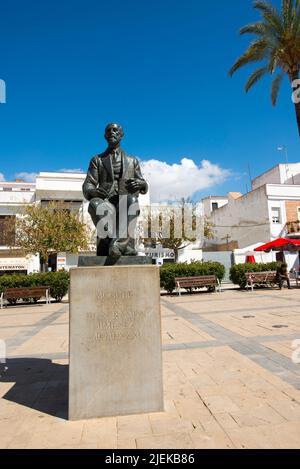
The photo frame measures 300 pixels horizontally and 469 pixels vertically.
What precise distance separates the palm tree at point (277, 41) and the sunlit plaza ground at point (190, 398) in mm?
12099

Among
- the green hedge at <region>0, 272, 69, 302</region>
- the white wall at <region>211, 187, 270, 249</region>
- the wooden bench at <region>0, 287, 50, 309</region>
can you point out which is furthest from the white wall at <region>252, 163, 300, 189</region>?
the wooden bench at <region>0, 287, 50, 309</region>

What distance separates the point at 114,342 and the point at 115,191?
1801 mm

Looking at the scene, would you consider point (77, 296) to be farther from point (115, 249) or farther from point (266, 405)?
point (266, 405)

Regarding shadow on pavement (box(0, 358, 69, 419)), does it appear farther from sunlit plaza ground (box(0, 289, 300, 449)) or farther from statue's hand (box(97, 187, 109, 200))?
statue's hand (box(97, 187, 109, 200))

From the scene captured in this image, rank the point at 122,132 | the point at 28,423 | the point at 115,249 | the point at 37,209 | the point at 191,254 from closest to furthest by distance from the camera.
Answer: the point at 28,423
the point at 115,249
the point at 122,132
the point at 37,209
the point at 191,254

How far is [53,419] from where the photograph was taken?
3.10m

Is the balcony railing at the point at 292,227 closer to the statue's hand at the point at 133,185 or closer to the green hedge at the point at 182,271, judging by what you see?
the green hedge at the point at 182,271

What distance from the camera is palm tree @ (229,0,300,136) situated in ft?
44.0

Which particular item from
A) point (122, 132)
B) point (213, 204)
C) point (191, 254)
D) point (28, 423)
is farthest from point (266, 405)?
point (213, 204)

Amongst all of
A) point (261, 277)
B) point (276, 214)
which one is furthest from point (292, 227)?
point (261, 277)

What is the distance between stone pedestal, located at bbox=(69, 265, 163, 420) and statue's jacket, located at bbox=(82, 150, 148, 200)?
1127mm

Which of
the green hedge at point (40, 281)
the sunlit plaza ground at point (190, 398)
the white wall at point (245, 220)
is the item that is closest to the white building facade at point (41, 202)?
the green hedge at point (40, 281)
